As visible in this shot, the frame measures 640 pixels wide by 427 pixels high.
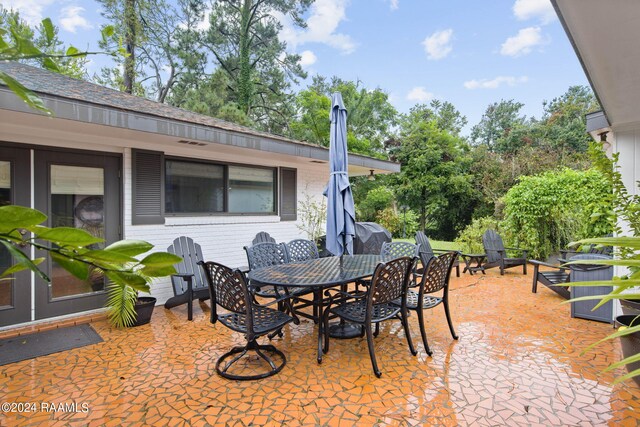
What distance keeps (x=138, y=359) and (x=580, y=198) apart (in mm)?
8683

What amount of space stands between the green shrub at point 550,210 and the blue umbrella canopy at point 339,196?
5.96 m

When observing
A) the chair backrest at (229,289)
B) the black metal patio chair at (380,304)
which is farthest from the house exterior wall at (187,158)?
the black metal patio chair at (380,304)

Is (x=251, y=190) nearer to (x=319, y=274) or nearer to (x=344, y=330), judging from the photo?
(x=319, y=274)

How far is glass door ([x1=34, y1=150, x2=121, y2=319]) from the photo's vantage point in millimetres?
4301

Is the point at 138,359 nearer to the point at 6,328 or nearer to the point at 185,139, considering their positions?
the point at 6,328

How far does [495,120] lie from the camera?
29094 millimetres

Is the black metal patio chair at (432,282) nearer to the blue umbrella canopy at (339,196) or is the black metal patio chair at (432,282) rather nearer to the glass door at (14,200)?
the blue umbrella canopy at (339,196)

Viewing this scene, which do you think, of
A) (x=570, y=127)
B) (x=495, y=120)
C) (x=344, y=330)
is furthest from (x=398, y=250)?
(x=495, y=120)

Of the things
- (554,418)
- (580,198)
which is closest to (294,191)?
(554,418)

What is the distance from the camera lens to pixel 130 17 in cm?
1320

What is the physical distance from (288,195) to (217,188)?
1.59m

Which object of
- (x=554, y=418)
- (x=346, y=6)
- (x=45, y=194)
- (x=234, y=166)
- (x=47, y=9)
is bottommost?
(x=554, y=418)

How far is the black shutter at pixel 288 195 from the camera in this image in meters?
7.03

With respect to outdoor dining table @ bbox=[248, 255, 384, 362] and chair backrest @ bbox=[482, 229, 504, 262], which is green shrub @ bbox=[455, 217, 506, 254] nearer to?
chair backrest @ bbox=[482, 229, 504, 262]
